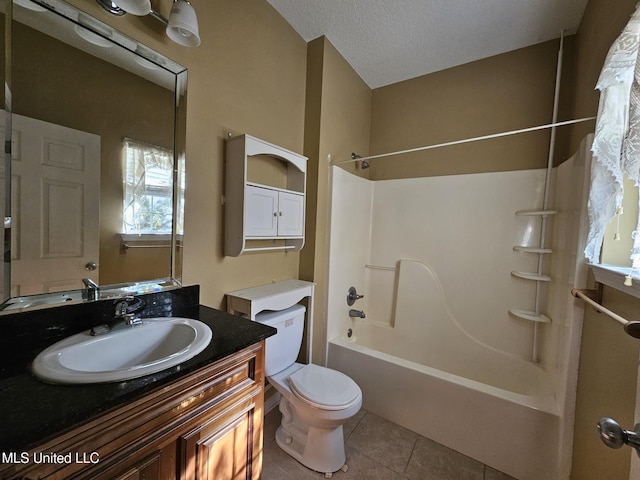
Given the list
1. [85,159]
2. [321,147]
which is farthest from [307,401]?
[321,147]

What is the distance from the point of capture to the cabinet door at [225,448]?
31.0 inches

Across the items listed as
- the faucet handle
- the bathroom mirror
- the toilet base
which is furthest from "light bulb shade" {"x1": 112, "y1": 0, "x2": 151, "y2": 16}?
the toilet base

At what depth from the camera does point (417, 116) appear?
242cm

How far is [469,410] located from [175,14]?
244cm

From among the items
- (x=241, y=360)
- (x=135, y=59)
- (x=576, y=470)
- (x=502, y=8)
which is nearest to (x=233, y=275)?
(x=241, y=360)

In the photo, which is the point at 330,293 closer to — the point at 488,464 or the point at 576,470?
the point at 488,464

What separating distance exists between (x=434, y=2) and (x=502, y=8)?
1.47 ft

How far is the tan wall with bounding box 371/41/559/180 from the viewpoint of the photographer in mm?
1949

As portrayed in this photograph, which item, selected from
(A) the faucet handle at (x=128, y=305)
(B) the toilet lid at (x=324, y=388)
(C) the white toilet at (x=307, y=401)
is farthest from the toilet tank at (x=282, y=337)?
(A) the faucet handle at (x=128, y=305)

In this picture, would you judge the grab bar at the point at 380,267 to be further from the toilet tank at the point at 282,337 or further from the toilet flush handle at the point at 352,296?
the toilet tank at the point at 282,337

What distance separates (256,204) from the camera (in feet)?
4.87

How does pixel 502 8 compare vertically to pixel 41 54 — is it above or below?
above

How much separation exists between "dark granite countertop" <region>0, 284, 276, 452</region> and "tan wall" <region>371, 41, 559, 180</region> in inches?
92.4

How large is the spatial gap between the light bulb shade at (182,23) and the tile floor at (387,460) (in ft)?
7.11
